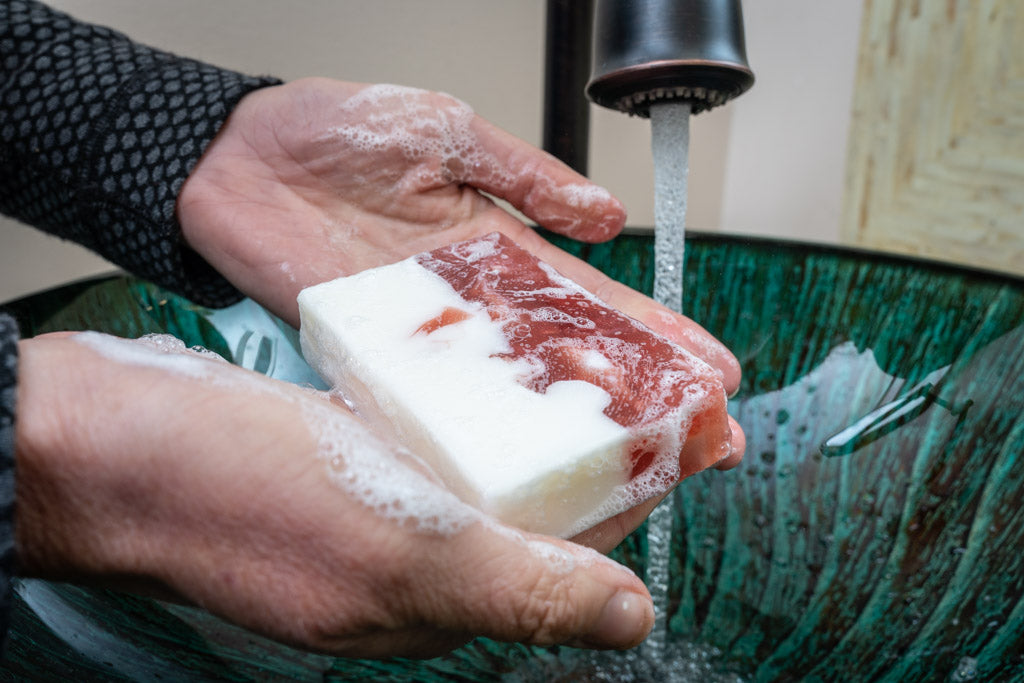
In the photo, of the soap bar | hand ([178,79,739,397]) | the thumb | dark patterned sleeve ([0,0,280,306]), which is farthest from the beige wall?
the thumb

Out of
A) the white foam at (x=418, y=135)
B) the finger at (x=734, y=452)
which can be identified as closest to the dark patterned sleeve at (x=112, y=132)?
the white foam at (x=418, y=135)

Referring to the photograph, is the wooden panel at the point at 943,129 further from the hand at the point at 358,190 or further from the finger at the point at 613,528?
the finger at the point at 613,528

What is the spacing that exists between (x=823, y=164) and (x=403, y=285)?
1239 millimetres

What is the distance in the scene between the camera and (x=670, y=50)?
1.53 ft

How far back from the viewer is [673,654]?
0.60 metres

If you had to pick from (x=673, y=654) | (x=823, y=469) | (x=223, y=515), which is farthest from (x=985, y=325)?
(x=223, y=515)

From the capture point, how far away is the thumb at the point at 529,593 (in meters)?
0.34

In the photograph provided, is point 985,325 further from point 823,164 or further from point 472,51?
point 823,164

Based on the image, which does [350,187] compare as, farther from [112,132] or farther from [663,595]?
[663,595]

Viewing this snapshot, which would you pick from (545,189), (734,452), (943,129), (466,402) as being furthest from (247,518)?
(943,129)

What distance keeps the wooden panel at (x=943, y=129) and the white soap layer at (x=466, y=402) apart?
1.13m

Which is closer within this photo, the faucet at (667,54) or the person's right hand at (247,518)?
the person's right hand at (247,518)

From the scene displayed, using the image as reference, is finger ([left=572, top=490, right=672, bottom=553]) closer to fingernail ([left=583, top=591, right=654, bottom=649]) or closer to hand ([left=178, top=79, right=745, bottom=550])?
fingernail ([left=583, top=591, right=654, bottom=649])

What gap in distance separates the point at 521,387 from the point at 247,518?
0.19 meters
